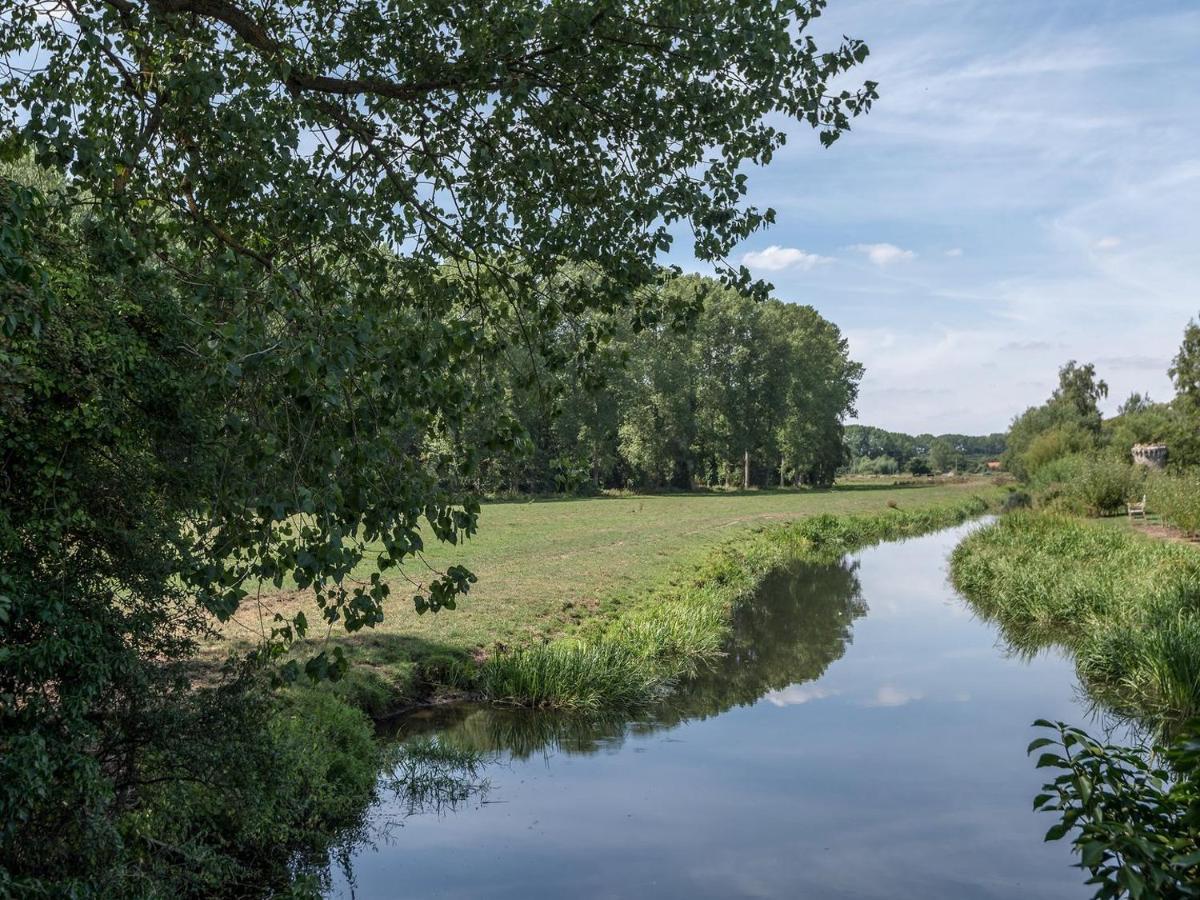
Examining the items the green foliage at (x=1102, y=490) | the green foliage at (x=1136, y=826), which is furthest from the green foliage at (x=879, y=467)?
the green foliage at (x=1136, y=826)

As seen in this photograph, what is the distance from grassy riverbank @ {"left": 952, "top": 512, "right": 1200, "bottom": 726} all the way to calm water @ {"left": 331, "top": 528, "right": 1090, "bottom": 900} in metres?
0.94

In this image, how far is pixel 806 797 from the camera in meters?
11.3

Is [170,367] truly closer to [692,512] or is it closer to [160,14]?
[160,14]

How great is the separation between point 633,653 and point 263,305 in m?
11.4

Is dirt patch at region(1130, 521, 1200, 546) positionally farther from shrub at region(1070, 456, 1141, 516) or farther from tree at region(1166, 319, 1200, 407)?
tree at region(1166, 319, 1200, 407)

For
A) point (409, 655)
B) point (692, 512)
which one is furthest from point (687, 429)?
point (409, 655)

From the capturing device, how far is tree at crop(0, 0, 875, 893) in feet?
18.7

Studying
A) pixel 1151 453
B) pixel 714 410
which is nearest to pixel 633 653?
pixel 1151 453

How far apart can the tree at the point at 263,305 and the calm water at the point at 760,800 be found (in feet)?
11.3

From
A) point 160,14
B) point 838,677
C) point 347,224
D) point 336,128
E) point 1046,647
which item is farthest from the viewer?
point 1046,647

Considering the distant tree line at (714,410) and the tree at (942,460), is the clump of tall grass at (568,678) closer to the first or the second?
the distant tree line at (714,410)

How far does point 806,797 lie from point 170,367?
8611 mm

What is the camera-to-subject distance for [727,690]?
16141mm

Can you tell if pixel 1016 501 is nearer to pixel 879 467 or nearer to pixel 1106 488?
pixel 1106 488
